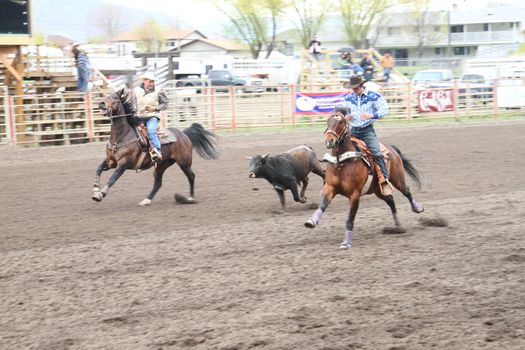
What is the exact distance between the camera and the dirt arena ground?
5508 mm

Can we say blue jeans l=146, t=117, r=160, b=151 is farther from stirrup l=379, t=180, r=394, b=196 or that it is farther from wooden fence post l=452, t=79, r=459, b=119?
wooden fence post l=452, t=79, r=459, b=119

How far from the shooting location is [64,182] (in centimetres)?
1430

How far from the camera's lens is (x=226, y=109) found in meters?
Answer: 24.8

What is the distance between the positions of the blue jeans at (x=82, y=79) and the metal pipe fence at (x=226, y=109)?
40 centimetres

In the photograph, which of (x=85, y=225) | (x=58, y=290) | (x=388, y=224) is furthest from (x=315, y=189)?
(x=58, y=290)

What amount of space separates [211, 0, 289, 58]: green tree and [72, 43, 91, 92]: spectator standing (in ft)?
127

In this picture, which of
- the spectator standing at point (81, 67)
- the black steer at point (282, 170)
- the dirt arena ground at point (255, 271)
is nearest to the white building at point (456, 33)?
the spectator standing at point (81, 67)

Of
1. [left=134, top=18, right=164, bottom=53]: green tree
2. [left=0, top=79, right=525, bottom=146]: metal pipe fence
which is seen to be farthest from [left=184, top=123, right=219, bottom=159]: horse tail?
[left=134, top=18, right=164, bottom=53]: green tree

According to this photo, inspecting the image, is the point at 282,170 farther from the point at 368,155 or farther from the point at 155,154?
the point at 368,155

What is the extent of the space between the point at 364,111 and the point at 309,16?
55.8m

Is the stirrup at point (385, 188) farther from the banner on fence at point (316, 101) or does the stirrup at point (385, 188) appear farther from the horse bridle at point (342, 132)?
the banner on fence at point (316, 101)

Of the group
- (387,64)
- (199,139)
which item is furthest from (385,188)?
(387,64)

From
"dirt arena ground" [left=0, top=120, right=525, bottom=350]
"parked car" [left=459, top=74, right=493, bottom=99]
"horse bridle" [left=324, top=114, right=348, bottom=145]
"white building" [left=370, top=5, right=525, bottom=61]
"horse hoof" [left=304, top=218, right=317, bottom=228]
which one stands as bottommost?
"dirt arena ground" [left=0, top=120, right=525, bottom=350]

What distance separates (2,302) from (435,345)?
11.3 ft
